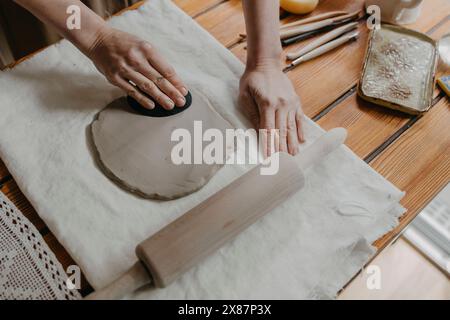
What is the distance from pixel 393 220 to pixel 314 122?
244 millimetres

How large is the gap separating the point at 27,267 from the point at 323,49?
0.75m

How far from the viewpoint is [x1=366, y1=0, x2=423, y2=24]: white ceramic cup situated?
91 centimetres

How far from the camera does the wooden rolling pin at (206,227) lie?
0.53m

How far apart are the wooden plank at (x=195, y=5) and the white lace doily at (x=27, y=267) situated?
2.13ft

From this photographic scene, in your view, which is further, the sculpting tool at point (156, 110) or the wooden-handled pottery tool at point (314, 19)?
the wooden-handled pottery tool at point (314, 19)

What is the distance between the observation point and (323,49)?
2.87 feet

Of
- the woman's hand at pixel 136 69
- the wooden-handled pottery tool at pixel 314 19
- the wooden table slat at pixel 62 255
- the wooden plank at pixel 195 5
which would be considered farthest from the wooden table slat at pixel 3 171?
the wooden-handled pottery tool at pixel 314 19

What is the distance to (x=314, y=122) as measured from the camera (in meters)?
0.77

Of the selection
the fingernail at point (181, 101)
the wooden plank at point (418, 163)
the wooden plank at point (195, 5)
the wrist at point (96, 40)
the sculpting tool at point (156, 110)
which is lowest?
the wooden plank at point (418, 163)

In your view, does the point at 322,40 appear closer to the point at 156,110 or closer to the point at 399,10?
the point at 399,10

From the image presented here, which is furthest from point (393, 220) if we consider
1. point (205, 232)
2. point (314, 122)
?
point (205, 232)

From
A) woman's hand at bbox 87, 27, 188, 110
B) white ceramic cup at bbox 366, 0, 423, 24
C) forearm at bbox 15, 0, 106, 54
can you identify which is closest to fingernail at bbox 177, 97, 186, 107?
woman's hand at bbox 87, 27, 188, 110

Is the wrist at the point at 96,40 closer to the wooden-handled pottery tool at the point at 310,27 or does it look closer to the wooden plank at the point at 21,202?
the wooden plank at the point at 21,202

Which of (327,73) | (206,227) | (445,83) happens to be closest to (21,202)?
(206,227)
